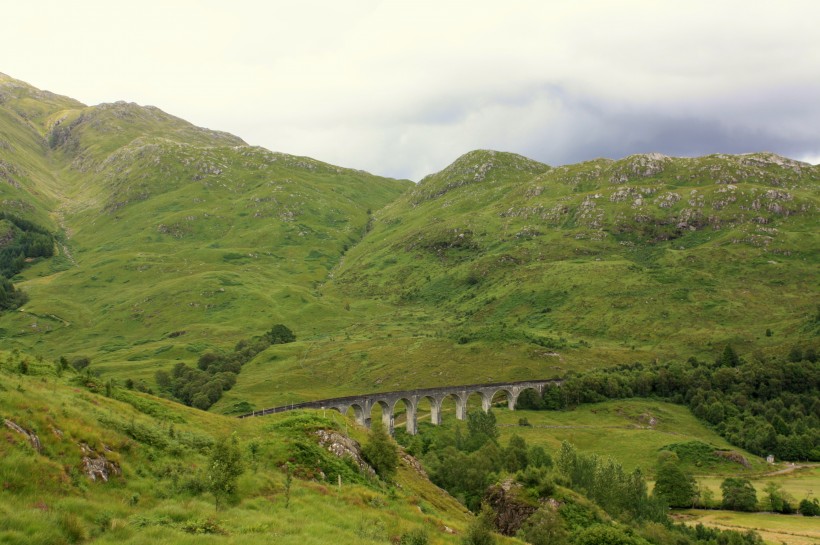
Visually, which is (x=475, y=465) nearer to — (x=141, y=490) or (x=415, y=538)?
(x=415, y=538)

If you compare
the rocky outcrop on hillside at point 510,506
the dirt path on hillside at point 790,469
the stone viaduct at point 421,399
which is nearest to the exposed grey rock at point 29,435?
the rocky outcrop on hillside at point 510,506

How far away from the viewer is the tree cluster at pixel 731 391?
119250 mm

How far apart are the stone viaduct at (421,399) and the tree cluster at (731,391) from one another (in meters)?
3.58

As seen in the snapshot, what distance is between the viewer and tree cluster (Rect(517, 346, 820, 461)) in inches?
4695

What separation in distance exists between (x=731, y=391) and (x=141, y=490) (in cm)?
14597

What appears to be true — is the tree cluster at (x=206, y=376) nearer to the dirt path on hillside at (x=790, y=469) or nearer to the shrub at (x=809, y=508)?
the shrub at (x=809, y=508)

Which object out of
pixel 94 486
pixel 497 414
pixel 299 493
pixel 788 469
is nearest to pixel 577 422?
pixel 497 414

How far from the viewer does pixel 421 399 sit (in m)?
136

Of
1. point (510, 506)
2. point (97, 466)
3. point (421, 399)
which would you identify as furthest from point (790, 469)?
point (97, 466)

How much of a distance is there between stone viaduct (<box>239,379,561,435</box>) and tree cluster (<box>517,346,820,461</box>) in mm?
3578

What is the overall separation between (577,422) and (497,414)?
19.1 meters

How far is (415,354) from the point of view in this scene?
168 metres

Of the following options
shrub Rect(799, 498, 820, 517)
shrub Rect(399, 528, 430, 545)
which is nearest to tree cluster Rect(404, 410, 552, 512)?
shrub Rect(399, 528, 430, 545)

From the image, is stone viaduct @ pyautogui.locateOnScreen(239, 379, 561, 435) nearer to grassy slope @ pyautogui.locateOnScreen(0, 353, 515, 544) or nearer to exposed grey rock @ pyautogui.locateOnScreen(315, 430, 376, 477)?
exposed grey rock @ pyautogui.locateOnScreen(315, 430, 376, 477)
